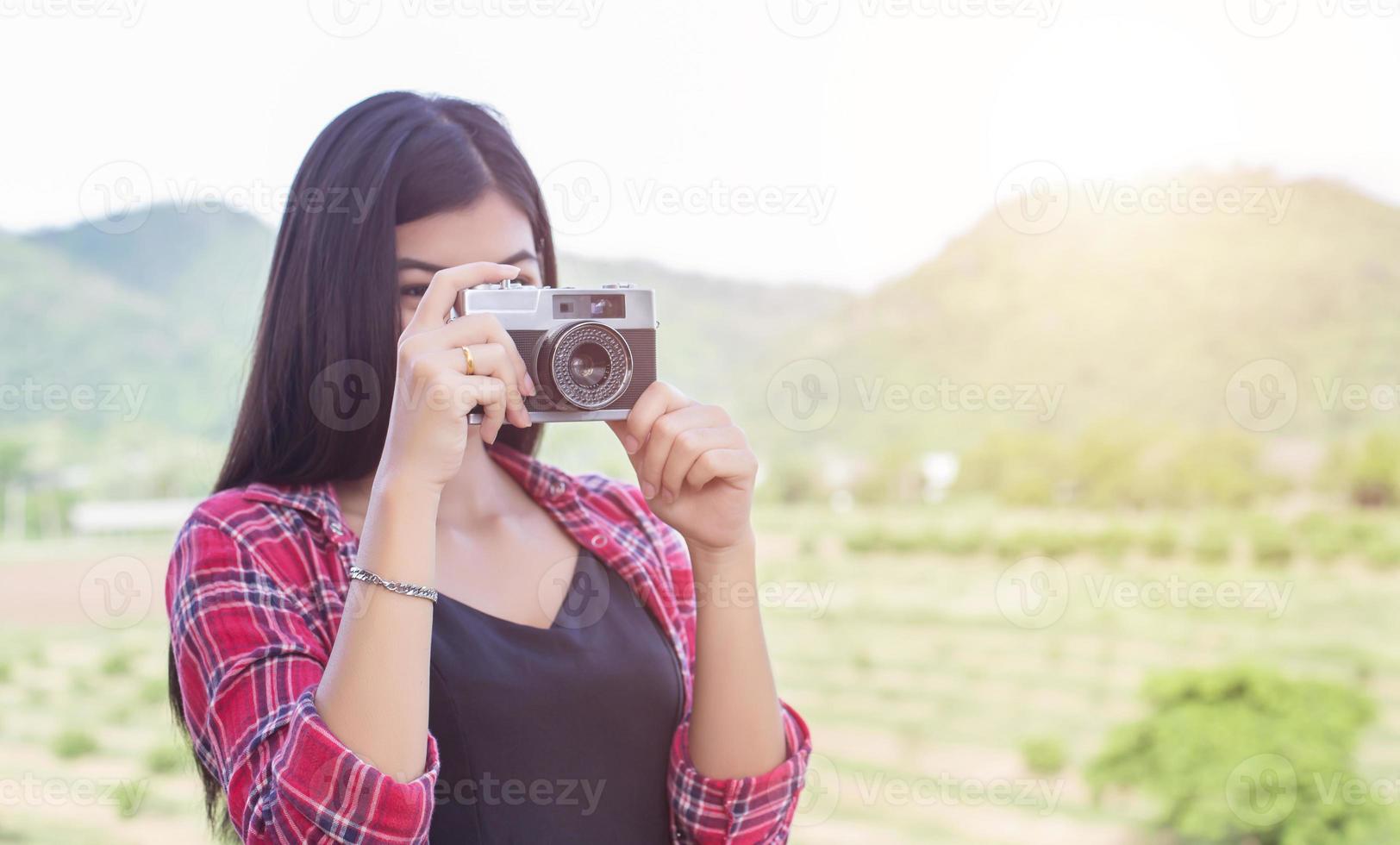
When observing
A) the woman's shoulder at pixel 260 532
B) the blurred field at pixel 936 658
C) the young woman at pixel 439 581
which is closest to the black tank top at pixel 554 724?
the young woman at pixel 439 581

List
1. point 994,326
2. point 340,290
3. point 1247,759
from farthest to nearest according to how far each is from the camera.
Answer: point 994,326
point 1247,759
point 340,290

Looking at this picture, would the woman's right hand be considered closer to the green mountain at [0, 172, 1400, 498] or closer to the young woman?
the young woman

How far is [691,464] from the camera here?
89 centimetres

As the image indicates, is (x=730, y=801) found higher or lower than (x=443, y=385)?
lower

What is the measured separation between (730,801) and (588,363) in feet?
1.35

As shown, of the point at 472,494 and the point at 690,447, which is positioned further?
the point at 472,494

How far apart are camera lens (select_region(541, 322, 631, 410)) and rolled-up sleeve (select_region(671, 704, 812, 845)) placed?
1.07ft

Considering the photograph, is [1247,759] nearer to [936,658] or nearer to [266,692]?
[936,658]

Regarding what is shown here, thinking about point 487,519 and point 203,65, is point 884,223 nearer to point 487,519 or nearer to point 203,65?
point 203,65

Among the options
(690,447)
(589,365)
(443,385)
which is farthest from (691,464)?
(443,385)

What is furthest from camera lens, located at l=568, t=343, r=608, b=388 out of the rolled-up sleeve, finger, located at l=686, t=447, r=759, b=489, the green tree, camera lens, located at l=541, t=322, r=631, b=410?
the green tree

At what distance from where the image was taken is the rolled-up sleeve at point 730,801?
0.92 m

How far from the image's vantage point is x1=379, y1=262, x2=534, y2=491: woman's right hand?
30.4 inches

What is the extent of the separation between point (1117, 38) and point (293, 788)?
361 cm
